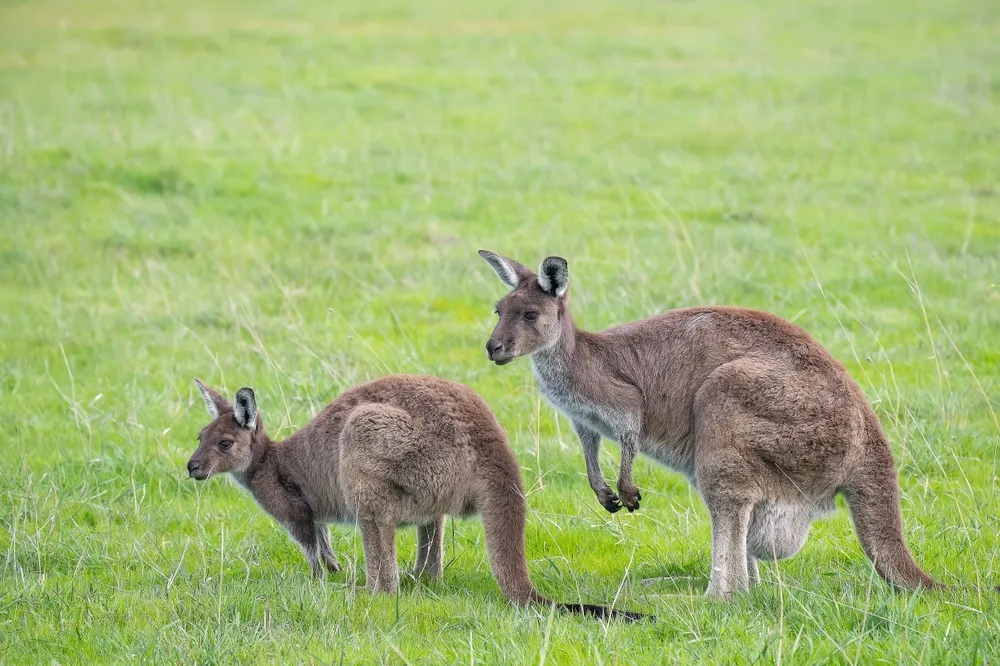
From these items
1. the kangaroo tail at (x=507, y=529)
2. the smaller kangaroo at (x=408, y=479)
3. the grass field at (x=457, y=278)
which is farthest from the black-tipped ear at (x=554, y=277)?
the grass field at (x=457, y=278)

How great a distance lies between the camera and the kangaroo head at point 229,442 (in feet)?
22.3

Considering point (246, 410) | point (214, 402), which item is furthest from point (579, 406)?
point (214, 402)

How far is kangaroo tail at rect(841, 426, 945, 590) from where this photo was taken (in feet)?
18.2

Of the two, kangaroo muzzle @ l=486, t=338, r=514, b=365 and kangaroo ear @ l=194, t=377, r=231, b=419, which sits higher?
kangaroo muzzle @ l=486, t=338, r=514, b=365

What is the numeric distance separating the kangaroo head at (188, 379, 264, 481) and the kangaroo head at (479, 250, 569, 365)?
138cm

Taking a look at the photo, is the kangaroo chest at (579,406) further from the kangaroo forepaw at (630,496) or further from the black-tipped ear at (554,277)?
the black-tipped ear at (554,277)

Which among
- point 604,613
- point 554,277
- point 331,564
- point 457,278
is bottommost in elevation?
point 331,564

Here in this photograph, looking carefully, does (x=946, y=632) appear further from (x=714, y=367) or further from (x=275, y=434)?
(x=275, y=434)

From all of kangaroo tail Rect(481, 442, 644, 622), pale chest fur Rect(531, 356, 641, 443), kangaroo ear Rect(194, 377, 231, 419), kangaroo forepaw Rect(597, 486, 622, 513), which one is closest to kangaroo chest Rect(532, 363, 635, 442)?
pale chest fur Rect(531, 356, 641, 443)

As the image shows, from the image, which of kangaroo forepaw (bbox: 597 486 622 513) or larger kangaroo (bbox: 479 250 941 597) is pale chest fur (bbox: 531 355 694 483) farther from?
kangaroo forepaw (bbox: 597 486 622 513)

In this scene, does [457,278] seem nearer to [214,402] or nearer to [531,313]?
[214,402]

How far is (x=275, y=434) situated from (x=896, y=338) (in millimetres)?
5039

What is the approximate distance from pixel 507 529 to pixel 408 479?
0.54 m

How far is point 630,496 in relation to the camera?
633cm
